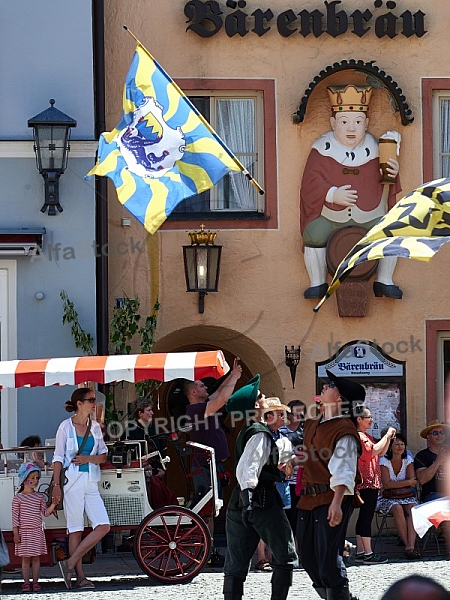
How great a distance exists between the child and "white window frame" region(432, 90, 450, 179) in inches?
255

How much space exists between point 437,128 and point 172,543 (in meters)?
6.27

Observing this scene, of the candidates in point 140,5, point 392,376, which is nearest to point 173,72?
point 140,5

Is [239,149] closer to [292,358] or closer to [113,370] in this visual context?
[292,358]

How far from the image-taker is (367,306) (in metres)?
14.5

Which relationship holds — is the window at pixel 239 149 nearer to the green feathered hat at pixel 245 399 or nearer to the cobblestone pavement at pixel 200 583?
the cobblestone pavement at pixel 200 583

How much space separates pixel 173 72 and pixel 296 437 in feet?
15.7

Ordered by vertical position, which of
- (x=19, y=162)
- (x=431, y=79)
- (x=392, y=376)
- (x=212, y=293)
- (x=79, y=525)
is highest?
(x=431, y=79)

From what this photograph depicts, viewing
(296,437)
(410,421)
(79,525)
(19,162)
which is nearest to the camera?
(79,525)

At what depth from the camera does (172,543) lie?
11.2 m

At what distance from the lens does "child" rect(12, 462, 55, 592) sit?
10891 mm

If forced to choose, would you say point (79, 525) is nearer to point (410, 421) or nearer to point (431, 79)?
point (410, 421)

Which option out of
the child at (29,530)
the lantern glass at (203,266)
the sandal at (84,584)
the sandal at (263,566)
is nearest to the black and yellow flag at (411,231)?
the child at (29,530)

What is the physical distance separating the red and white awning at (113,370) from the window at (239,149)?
3.55m
